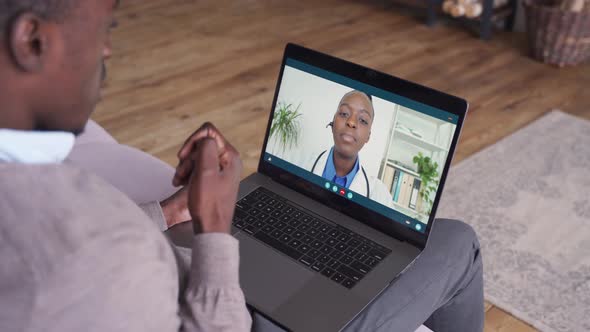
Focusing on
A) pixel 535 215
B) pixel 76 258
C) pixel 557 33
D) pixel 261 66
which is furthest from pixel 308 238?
pixel 557 33

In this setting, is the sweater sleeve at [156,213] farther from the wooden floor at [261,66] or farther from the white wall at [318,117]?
the wooden floor at [261,66]

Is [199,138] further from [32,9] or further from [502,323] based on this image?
[502,323]

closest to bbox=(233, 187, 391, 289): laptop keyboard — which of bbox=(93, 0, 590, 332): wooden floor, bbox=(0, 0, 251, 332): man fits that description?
bbox=(0, 0, 251, 332): man

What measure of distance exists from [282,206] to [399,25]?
257 cm

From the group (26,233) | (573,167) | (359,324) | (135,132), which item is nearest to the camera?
(26,233)

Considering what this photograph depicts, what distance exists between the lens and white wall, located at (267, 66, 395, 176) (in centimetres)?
106

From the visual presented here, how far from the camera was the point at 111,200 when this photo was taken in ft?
1.93

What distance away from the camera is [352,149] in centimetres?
109

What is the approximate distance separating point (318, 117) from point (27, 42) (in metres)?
0.64

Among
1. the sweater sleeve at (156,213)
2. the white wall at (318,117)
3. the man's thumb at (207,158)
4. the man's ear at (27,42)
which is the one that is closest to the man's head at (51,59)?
the man's ear at (27,42)

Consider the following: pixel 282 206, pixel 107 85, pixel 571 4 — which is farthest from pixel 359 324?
pixel 571 4

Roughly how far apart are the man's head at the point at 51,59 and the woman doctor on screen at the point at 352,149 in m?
0.53

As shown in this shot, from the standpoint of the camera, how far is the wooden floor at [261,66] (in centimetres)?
245

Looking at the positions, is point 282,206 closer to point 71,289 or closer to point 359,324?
point 359,324
